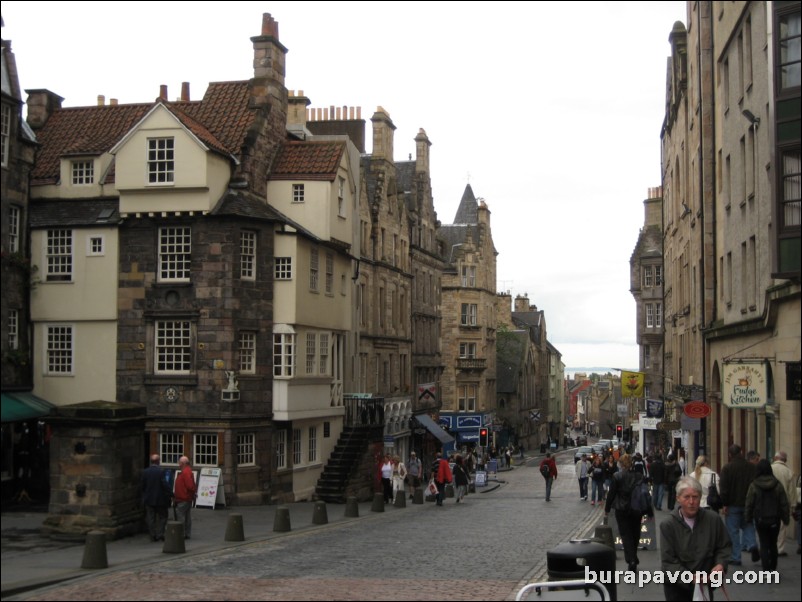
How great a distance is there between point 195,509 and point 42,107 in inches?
635

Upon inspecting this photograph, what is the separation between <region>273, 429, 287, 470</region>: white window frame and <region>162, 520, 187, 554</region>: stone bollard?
14117 millimetres

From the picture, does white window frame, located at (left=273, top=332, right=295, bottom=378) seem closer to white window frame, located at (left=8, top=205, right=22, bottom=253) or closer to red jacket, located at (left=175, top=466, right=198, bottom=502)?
white window frame, located at (left=8, top=205, right=22, bottom=253)

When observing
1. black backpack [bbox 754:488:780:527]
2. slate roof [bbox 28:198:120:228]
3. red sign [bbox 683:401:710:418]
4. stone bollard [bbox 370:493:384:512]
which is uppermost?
slate roof [bbox 28:198:120:228]

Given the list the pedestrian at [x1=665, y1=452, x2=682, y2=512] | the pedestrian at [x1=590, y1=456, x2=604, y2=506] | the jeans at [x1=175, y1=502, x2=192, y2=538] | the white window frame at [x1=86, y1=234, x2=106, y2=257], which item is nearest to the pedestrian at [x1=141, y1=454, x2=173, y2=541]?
the jeans at [x1=175, y1=502, x2=192, y2=538]

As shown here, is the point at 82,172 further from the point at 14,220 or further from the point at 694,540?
the point at 694,540

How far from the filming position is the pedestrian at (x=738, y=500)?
1681cm

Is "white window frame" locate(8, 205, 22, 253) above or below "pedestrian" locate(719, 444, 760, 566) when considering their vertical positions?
above

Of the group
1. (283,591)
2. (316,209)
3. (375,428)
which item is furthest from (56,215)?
(283,591)

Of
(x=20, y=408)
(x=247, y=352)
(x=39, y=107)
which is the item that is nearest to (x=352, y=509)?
(x=247, y=352)

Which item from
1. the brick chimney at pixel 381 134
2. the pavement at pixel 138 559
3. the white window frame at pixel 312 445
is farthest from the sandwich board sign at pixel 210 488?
the brick chimney at pixel 381 134

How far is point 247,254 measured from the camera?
110 ft

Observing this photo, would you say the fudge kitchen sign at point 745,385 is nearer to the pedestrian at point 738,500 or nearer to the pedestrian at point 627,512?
the pedestrian at point 738,500

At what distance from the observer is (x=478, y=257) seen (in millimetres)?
77000

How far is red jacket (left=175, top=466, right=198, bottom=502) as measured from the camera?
22562 millimetres
